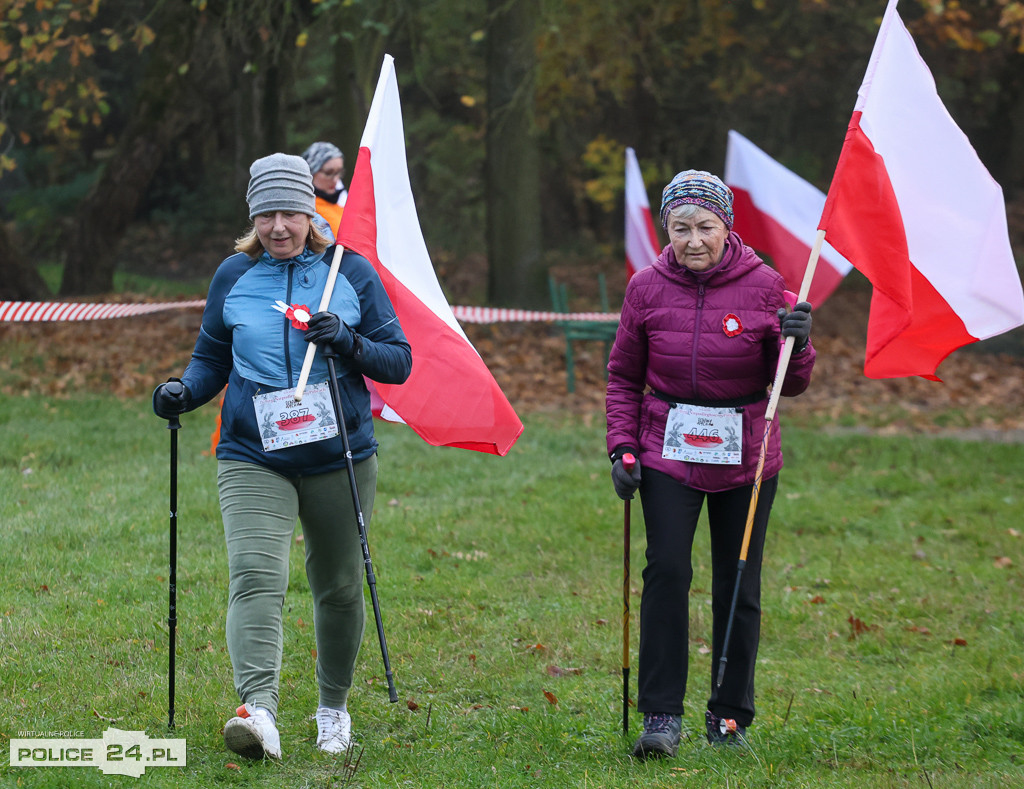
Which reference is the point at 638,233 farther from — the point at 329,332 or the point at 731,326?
the point at 329,332

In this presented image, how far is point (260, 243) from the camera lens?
15.2 ft

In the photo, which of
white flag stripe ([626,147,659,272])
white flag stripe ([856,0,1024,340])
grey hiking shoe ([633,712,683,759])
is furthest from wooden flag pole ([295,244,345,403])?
white flag stripe ([626,147,659,272])

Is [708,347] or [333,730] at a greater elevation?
[708,347]

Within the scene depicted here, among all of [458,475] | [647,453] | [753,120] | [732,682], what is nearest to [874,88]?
[647,453]

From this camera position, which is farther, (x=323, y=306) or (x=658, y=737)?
(x=658, y=737)

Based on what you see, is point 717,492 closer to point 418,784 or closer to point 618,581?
point 418,784

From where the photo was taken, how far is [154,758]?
4.46 m

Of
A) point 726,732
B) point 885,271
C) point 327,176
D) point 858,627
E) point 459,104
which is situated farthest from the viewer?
point 459,104

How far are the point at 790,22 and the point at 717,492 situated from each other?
2047cm

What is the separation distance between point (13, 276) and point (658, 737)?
1406 centimetres

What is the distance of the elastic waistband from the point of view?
4633 mm

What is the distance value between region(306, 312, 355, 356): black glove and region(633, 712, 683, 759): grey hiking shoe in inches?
70.6

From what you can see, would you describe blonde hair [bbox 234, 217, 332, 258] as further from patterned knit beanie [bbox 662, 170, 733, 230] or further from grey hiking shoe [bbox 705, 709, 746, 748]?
Result: grey hiking shoe [bbox 705, 709, 746, 748]

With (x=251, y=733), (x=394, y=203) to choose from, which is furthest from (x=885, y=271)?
(x=251, y=733)
